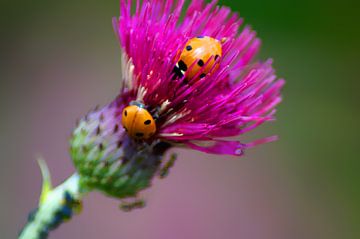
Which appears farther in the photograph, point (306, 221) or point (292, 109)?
point (292, 109)

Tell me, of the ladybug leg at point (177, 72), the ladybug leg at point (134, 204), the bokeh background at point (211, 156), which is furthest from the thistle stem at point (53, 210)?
the bokeh background at point (211, 156)

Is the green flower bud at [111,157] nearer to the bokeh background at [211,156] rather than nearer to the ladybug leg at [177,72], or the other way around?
the ladybug leg at [177,72]

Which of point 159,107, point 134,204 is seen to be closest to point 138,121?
point 159,107

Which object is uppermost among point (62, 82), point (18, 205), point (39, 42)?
point (39, 42)

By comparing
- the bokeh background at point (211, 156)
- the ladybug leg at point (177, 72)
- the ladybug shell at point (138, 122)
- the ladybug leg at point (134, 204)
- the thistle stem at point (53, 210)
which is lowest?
the bokeh background at point (211, 156)

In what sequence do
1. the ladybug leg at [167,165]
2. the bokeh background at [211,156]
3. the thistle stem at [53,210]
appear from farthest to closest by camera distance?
the bokeh background at [211,156] → the ladybug leg at [167,165] → the thistle stem at [53,210]

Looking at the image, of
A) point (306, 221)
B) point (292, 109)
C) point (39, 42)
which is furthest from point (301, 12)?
point (39, 42)

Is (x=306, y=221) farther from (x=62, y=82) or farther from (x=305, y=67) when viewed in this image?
(x=62, y=82)
